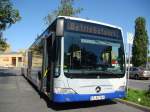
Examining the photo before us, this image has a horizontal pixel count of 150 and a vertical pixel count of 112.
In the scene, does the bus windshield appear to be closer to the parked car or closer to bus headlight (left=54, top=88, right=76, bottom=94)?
bus headlight (left=54, top=88, right=76, bottom=94)

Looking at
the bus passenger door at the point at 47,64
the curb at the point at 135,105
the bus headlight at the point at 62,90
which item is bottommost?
the curb at the point at 135,105

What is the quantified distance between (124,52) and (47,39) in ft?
10.2

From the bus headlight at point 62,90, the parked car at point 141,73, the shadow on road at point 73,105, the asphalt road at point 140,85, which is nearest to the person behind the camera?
the bus headlight at point 62,90

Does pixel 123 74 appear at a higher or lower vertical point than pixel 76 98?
higher

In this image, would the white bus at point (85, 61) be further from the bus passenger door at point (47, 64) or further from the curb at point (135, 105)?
the curb at point (135, 105)

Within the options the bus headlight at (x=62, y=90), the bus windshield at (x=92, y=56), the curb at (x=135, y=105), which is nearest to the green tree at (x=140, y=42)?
the curb at (x=135, y=105)

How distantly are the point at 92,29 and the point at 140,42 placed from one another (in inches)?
1995

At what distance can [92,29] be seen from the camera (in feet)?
35.4

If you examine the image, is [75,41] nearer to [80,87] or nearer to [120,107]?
[80,87]

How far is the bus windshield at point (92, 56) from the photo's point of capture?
10086mm

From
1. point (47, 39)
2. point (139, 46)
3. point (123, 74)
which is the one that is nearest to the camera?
point (123, 74)

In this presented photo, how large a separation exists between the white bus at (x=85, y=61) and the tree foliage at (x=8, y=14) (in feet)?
60.1

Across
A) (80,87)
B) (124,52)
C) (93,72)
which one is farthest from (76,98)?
(124,52)

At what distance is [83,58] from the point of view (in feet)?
33.8
